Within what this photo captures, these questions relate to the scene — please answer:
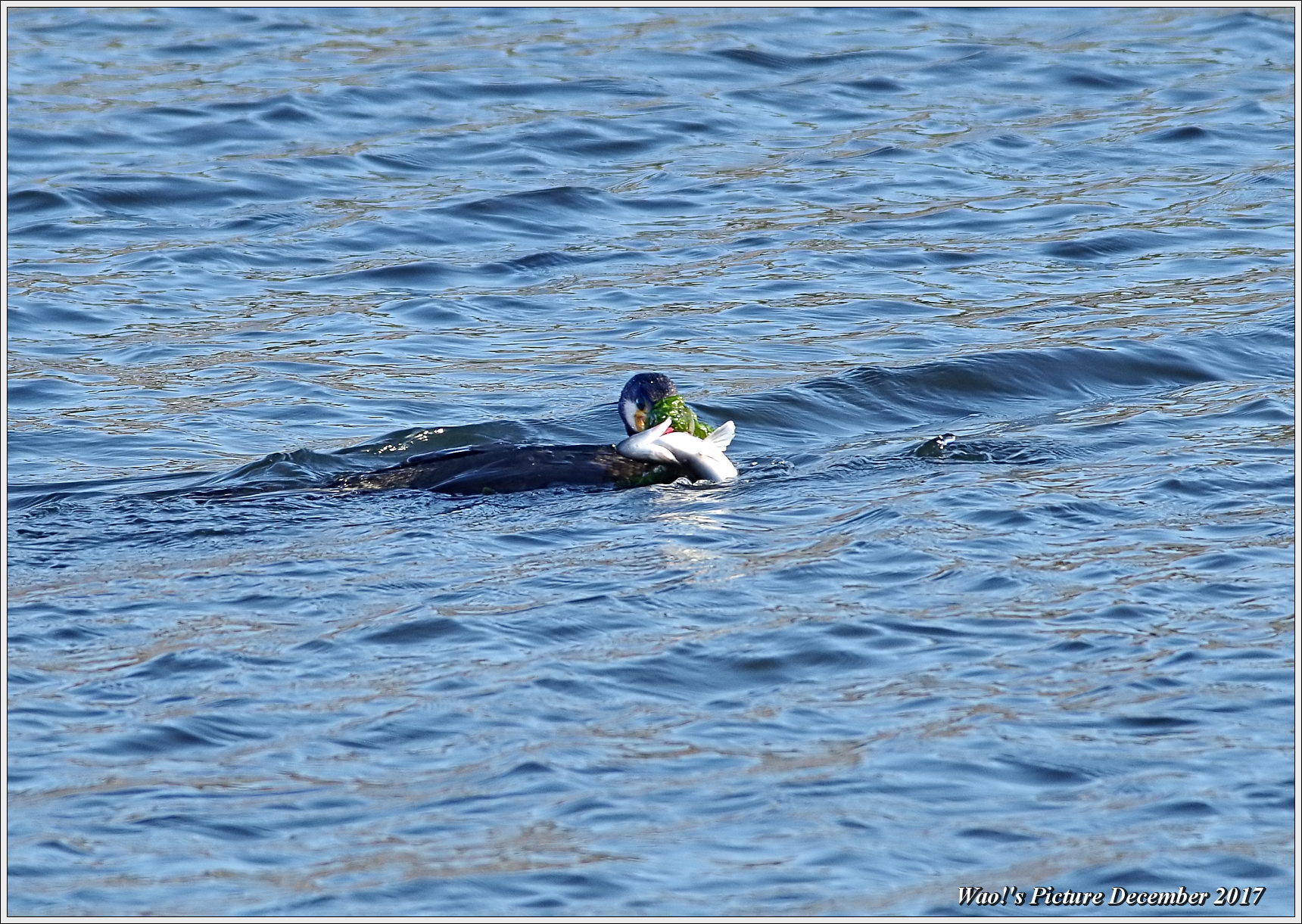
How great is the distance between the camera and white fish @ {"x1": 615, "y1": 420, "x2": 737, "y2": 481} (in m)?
8.12

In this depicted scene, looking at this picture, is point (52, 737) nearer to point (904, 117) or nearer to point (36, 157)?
point (36, 157)

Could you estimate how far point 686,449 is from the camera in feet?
27.0

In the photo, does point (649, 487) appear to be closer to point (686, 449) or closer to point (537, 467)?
point (686, 449)

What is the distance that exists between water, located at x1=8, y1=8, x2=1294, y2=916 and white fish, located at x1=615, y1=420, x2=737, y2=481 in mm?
169

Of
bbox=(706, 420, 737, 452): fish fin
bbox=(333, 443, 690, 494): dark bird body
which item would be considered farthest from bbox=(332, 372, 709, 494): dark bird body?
bbox=(706, 420, 737, 452): fish fin

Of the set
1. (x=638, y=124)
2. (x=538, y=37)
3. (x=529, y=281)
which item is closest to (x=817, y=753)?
(x=529, y=281)

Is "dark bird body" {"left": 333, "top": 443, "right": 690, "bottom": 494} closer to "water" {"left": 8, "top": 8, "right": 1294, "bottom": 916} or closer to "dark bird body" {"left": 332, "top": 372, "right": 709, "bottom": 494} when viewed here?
"dark bird body" {"left": 332, "top": 372, "right": 709, "bottom": 494}

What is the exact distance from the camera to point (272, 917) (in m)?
4.79

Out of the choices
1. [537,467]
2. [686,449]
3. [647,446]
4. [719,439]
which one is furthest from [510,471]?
[719,439]

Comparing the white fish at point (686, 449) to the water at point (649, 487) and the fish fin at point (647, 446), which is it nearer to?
the fish fin at point (647, 446)

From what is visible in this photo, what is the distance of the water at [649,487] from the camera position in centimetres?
522

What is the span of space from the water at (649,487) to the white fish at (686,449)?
0.17m

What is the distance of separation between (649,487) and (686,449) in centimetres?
26

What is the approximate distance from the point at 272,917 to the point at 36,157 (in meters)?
10.9
